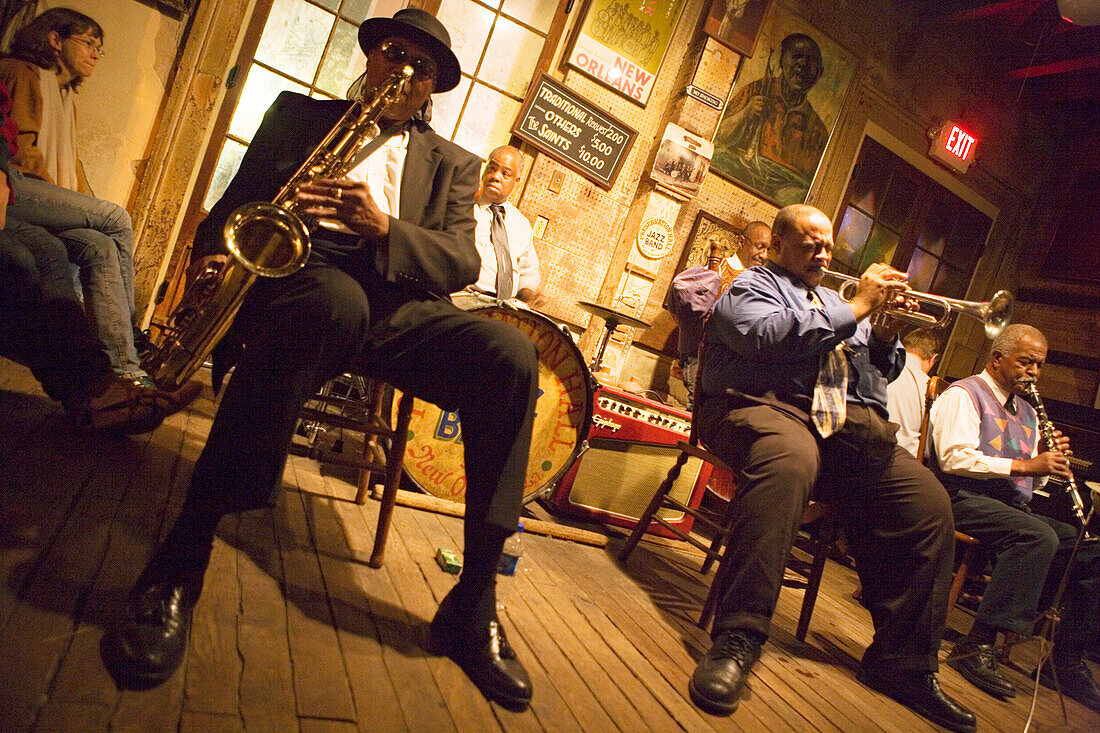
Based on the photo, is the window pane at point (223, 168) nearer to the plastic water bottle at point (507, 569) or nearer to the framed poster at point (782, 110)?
the plastic water bottle at point (507, 569)

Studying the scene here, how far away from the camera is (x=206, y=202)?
444cm

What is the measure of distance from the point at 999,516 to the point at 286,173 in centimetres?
358

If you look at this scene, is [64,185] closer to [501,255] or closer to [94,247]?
[94,247]

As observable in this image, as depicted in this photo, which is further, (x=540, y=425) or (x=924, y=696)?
(x=540, y=425)

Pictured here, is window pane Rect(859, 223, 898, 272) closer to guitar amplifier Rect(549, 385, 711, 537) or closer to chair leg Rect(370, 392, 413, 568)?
guitar amplifier Rect(549, 385, 711, 537)

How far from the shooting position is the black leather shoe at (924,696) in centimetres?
228

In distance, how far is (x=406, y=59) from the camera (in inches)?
81.4

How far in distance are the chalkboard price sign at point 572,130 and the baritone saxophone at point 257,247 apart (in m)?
2.89

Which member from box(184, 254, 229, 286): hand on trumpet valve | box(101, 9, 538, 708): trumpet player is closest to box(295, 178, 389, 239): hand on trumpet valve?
box(101, 9, 538, 708): trumpet player

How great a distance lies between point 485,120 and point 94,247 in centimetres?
288

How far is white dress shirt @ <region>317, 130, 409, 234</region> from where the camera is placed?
2.05 metres

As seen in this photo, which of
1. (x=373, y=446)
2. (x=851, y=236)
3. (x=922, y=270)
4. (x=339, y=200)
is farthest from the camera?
(x=922, y=270)

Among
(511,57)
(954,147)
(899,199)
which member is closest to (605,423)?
(511,57)

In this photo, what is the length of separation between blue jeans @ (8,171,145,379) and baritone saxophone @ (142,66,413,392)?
84 cm
